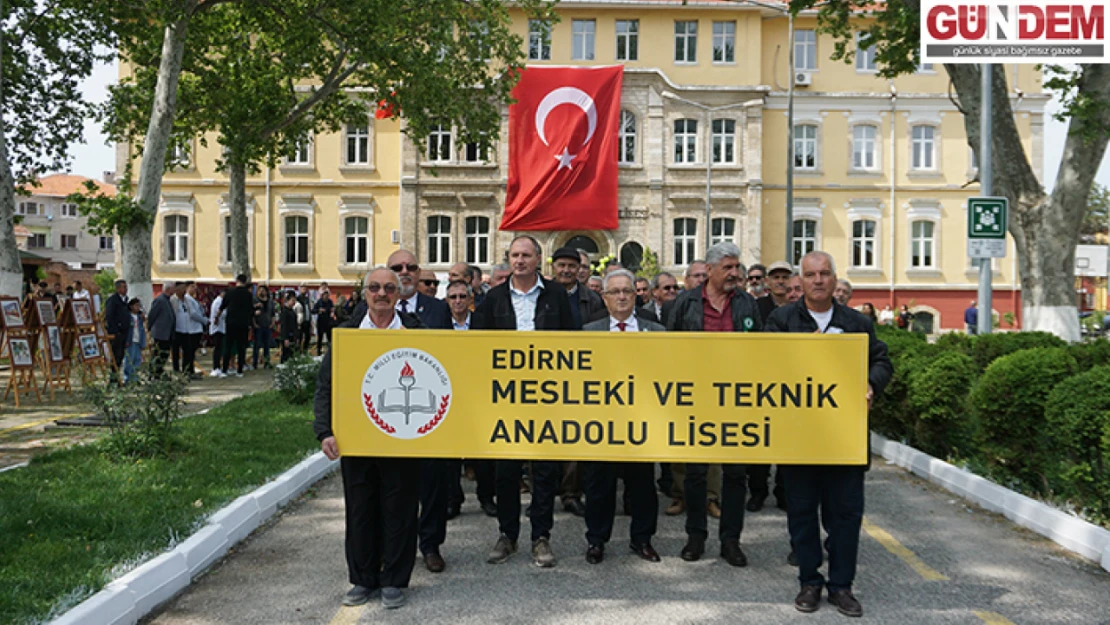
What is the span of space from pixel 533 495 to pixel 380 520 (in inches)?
49.0

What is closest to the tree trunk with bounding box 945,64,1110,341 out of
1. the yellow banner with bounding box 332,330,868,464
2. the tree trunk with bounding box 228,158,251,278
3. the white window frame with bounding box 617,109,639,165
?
the yellow banner with bounding box 332,330,868,464

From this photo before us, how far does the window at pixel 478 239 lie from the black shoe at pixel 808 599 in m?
34.5

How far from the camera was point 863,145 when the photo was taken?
40656 millimetres

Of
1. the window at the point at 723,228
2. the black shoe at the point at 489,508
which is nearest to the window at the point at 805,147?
the window at the point at 723,228

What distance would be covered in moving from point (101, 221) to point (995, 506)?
1567cm

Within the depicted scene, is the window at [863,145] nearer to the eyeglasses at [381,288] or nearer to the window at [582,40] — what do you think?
the window at [582,40]

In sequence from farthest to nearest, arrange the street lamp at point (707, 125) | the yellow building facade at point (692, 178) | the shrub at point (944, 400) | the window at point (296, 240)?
the window at point (296, 240) → the yellow building facade at point (692, 178) → the street lamp at point (707, 125) → the shrub at point (944, 400)

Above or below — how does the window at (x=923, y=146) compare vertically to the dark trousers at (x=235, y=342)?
above

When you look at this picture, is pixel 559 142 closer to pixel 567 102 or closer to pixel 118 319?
pixel 567 102

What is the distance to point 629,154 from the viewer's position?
130ft

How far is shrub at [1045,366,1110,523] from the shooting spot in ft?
21.7

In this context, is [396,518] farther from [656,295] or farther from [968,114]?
[968,114]

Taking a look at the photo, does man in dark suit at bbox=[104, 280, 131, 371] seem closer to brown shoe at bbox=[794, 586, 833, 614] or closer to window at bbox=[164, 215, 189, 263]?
brown shoe at bbox=[794, 586, 833, 614]

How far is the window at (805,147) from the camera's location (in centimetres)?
4047
